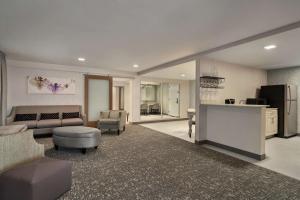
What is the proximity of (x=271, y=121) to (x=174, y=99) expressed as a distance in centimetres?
484

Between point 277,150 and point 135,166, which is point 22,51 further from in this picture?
point 277,150

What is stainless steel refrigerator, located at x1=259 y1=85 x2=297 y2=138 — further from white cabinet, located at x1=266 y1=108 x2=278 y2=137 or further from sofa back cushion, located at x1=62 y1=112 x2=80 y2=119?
sofa back cushion, located at x1=62 y1=112 x2=80 y2=119

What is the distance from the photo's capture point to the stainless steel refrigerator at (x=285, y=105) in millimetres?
4926

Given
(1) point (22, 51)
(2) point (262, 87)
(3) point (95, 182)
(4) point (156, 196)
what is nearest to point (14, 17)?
(1) point (22, 51)

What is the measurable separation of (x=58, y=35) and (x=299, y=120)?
7.49 m

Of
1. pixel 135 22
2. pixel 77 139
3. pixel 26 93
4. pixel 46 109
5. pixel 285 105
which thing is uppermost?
pixel 135 22

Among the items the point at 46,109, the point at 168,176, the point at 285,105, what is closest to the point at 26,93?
the point at 46,109

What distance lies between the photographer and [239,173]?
2619 millimetres

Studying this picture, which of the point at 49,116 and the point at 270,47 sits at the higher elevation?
the point at 270,47

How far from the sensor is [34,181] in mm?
1651

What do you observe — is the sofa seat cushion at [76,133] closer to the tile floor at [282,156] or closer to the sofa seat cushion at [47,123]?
the sofa seat cushion at [47,123]

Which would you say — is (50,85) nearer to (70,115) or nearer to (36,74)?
(36,74)

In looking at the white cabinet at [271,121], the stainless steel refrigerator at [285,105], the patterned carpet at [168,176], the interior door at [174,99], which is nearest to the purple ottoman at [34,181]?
the patterned carpet at [168,176]

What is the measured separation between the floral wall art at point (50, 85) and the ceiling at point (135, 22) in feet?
5.75
